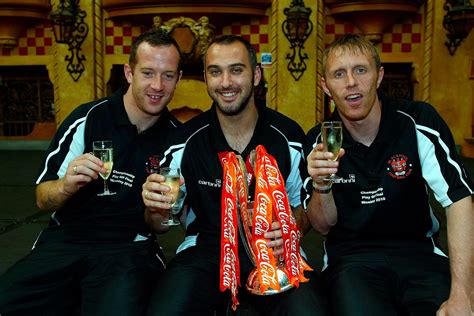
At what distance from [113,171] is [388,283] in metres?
1.30

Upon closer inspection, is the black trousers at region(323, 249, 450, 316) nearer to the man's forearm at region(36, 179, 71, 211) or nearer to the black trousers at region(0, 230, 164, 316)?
the black trousers at region(0, 230, 164, 316)

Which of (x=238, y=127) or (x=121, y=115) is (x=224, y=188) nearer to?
(x=238, y=127)

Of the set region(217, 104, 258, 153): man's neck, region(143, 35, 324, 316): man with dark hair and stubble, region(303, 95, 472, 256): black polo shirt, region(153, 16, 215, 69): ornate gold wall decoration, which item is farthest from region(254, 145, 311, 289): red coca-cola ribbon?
region(153, 16, 215, 69): ornate gold wall decoration

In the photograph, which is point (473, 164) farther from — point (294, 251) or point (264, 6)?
point (294, 251)

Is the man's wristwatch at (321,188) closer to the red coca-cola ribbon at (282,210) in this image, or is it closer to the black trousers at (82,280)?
the red coca-cola ribbon at (282,210)

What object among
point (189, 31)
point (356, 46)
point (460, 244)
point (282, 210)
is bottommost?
point (460, 244)

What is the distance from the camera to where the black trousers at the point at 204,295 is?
1946 millimetres

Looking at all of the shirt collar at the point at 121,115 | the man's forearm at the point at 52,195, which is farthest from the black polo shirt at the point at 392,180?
the man's forearm at the point at 52,195

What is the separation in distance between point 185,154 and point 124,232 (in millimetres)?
456

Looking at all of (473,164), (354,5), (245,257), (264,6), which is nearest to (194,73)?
(264,6)

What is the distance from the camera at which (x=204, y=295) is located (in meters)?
2.07

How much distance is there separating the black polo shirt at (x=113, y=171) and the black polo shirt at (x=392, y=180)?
2.62 ft

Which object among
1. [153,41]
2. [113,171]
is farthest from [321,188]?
[153,41]

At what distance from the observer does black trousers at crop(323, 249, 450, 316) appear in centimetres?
194
